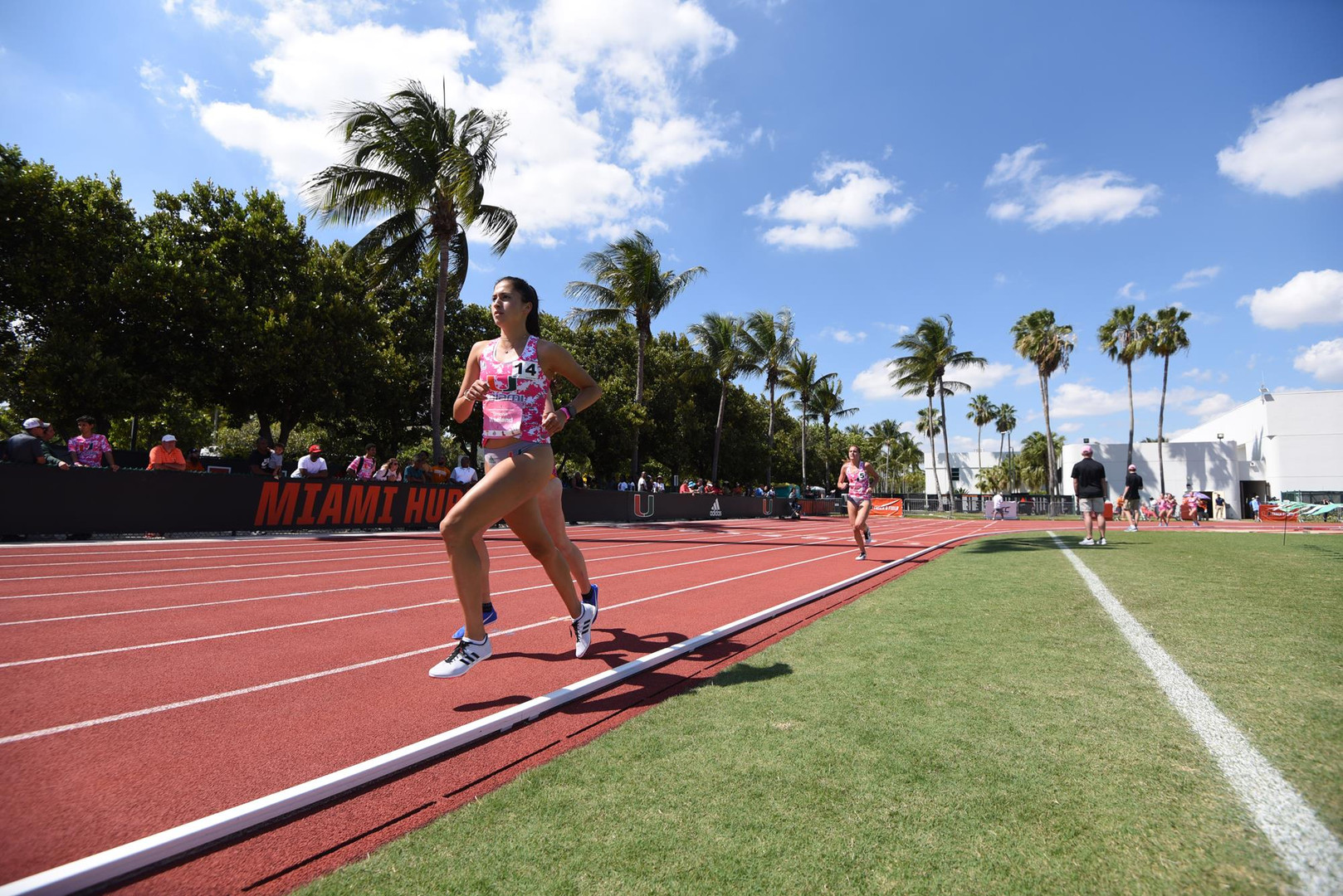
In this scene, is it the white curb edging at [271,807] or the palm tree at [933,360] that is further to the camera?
the palm tree at [933,360]

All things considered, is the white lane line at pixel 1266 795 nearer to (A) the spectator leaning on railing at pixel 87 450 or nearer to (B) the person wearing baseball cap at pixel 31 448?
(B) the person wearing baseball cap at pixel 31 448

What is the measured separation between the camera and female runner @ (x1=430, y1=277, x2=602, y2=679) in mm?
3473

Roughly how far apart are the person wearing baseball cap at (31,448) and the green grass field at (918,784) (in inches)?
490

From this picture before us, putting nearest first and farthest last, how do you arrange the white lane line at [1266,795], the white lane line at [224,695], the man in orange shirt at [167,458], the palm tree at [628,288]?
the white lane line at [1266,795]
the white lane line at [224,695]
the man in orange shirt at [167,458]
the palm tree at [628,288]

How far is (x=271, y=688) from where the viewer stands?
3.45 m

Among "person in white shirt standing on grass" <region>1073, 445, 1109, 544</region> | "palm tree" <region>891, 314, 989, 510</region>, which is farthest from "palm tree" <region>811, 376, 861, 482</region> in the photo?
"person in white shirt standing on grass" <region>1073, 445, 1109, 544</region>

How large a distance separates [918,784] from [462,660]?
249cm

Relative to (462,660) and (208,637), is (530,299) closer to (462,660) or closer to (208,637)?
(462,660)

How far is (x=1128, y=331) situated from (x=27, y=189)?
57.4 meters

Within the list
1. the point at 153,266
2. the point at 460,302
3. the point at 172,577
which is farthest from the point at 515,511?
the point at 460,302

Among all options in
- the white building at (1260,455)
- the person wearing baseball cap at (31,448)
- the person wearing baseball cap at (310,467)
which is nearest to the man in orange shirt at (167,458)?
the person wearing baseball cap at (31,448)

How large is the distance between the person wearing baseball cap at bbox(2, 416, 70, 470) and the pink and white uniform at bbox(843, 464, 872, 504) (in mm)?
13123

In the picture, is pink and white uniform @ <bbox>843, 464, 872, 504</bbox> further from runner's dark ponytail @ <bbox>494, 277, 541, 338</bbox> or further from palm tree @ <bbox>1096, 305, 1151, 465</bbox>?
palm tree @ <bbox>1096, 305, 1151, 465</bbox>

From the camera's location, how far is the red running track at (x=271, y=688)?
206 centimetres
